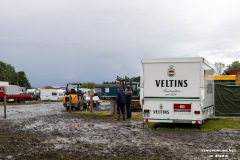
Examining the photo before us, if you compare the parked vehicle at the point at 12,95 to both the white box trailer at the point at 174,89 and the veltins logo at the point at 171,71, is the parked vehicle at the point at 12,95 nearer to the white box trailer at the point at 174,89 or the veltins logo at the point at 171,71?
the white box trailer at the point at 174,89

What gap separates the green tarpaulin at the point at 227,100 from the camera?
19.3 meters

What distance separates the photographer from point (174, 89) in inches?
606

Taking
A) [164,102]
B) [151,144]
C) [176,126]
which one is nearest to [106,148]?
[151,144]

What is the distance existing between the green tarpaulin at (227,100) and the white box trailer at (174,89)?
3669 mm

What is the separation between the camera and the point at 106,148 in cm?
1057

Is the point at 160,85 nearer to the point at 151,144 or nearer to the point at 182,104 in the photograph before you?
the point at 182,104

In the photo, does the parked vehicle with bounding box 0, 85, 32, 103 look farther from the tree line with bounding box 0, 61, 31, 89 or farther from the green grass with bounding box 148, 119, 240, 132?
the tree line with bounding box 0, 61, 31, 89

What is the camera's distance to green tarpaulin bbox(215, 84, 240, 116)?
760 inches

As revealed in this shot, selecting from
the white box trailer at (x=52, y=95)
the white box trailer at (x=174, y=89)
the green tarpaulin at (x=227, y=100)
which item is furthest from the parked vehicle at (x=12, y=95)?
the white box trailer at (x=174, y=89)

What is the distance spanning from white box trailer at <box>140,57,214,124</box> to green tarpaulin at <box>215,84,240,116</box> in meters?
3.67

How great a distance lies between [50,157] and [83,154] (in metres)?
0.92

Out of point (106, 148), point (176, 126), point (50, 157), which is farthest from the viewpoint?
point (176, 126)

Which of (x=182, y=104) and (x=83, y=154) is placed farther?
(x=182, y=104)

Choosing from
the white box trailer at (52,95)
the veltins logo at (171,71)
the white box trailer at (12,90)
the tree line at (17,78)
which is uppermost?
the tree line at (17,78)
